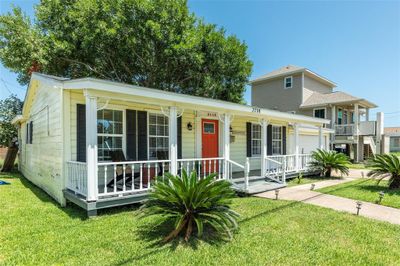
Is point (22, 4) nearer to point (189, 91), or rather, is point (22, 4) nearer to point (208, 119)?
point (189, 91)

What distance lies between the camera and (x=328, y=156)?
11.2m

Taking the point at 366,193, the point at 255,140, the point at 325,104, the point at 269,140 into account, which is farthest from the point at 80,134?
the point at 325,104

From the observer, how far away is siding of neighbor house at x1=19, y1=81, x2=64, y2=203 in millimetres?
6414

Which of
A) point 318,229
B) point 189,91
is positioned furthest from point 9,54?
point 318,229

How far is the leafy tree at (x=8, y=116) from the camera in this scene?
1694cm

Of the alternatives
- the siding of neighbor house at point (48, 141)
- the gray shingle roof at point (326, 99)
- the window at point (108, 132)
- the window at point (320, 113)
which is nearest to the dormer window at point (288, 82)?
the gray shingle roof at point (326, 99)

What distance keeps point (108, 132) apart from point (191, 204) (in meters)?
3.97

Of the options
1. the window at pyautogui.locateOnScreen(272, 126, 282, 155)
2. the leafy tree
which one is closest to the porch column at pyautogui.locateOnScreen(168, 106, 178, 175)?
the window at pyautogui.locateOnScreen(272, 126, 282, 155)

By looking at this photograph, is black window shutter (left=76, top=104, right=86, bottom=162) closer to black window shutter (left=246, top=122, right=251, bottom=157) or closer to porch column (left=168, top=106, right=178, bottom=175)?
porch column (left=168, top=106, right=178, bottom=175)

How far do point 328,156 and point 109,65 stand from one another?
1450 cm

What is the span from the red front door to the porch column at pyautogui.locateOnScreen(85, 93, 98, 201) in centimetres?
484

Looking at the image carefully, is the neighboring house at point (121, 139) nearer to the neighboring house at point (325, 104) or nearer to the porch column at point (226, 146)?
the porch column at point (226, 146)

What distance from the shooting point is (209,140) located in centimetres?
990

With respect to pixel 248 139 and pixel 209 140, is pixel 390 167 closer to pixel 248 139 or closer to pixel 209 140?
pixel 248 139
